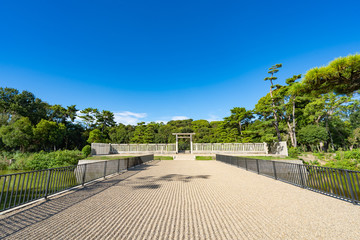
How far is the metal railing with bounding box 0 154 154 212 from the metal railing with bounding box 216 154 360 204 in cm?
724

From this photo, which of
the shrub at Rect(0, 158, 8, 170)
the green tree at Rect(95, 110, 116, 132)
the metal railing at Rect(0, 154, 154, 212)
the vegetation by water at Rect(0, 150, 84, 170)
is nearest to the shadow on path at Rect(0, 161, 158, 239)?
the metal railing at Rect(0, 154, 154, 212)

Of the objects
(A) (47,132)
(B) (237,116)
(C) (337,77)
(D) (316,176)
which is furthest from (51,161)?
(B) (237,116)

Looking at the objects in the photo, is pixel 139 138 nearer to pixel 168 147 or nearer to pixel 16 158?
pixel 168 147

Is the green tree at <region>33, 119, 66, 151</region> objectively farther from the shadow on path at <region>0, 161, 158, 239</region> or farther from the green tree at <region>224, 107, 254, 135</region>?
the green tree at <region>224, 107, 254, 135</region>

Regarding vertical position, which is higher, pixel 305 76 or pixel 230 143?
pixel 305 76

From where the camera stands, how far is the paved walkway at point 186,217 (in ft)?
7.36

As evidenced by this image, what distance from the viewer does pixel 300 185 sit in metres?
5.00

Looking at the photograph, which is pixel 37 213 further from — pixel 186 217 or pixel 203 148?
pixel 203 148

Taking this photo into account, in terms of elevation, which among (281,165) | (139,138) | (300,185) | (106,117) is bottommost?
(300,185)

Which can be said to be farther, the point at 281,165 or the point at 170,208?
the point at 281,165

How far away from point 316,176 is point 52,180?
7558mm

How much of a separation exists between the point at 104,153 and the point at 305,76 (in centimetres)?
2070

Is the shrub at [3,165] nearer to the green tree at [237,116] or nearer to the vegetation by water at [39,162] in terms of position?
the vegetation by water at [39,162]

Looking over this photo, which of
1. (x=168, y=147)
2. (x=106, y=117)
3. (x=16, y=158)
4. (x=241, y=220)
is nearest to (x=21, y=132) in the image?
(x=16, y=158)
